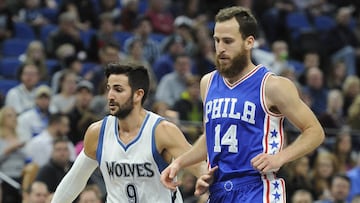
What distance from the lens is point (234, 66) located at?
732 centimetres

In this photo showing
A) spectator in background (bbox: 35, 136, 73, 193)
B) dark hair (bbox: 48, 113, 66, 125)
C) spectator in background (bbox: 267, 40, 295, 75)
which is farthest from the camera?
spectator in background (bbox: 267, 40, 295, 75)

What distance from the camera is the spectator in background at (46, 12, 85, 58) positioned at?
639 inches

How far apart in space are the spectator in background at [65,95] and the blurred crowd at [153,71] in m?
0.02

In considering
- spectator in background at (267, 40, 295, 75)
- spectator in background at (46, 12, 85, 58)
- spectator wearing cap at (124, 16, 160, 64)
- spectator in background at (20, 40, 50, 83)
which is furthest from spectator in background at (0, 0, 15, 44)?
spectator in background at (267, 40, 295, 75)

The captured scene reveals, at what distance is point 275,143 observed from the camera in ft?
24.0

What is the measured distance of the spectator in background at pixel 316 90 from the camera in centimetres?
1692

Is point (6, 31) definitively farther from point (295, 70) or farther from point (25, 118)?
point (295, 70)

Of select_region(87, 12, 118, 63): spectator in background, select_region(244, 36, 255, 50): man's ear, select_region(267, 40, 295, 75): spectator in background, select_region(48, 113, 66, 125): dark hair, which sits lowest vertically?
select_region(48, 113, 66, 125): dark hair

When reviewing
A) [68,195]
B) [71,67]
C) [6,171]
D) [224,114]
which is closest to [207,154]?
[224,114]

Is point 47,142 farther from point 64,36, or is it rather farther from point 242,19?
point 242,19

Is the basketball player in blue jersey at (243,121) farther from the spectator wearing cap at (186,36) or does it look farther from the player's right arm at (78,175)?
the spectator wearing cap at (186,36)

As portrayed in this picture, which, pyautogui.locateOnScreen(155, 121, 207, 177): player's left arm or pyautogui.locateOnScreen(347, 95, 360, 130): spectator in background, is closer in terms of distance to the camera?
pyautogui.locateOnScreen(155, 121, 207, 177): player's left arm

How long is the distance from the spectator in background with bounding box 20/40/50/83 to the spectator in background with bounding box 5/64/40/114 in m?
0.66

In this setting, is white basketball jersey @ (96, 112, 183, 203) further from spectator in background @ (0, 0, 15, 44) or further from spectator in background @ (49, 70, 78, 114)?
spectator in background @ (0, 0, 15, 44)
